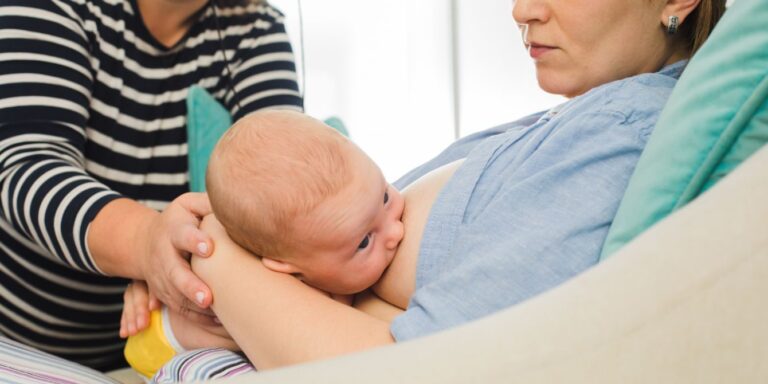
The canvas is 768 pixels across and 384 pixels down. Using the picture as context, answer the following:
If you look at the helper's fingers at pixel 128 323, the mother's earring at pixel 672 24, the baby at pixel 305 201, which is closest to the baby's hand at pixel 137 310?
the helper's fingers at pixel 128 323

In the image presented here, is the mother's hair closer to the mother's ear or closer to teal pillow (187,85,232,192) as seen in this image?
the mother's ear

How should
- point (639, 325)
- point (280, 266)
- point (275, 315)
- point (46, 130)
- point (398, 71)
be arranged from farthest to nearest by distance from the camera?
point (398, 71), point (46, 130), point (280, 266), point (275, 315), point (639, 325)

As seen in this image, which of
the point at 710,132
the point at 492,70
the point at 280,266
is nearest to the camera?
the point at 710,132

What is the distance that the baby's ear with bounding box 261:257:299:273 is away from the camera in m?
0.97

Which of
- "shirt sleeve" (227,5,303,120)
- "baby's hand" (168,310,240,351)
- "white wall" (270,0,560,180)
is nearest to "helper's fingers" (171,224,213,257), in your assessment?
"baby's hand" (168,310,240,351)

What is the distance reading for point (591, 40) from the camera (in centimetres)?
100

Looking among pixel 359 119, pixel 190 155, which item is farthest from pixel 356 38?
pixel 190 155

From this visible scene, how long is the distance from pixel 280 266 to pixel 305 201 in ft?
0.34

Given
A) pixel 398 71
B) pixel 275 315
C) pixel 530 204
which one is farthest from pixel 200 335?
pixel 398 71

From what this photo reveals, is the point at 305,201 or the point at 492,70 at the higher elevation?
the point at 305,201

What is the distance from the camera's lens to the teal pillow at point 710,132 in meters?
0.69

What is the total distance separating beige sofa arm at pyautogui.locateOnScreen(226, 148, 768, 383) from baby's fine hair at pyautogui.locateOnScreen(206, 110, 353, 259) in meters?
0.38

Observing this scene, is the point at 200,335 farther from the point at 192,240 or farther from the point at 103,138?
the point at 103,138

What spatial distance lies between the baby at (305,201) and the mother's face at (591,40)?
281 millimetres
